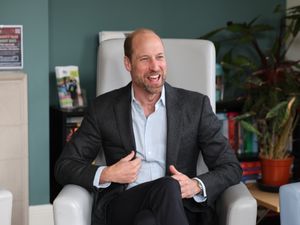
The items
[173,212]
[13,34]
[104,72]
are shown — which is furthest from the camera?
[13,34]

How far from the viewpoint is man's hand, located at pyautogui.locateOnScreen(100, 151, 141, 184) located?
2.47 meters

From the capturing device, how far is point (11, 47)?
3551 mm

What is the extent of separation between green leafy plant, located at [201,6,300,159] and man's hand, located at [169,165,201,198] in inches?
44.8

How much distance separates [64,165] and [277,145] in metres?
1.48

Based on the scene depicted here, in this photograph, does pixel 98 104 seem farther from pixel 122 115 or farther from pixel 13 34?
pixel 13 34

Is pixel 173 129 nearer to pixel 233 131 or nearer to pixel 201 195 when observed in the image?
pixel 201 195

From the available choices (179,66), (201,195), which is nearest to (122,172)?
(201,195)

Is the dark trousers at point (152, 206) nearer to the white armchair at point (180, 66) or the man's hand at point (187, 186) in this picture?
the man's hand at point (187, 186)

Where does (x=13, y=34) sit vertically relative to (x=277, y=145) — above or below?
→ above

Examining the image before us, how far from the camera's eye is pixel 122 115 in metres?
2.65

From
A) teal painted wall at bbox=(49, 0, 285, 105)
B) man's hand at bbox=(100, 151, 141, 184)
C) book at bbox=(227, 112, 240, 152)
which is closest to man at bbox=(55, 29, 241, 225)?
man's hand at bbox=(100, 151, 141, 184)

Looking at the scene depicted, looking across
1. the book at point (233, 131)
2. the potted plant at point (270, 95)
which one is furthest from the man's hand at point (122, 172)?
the book at point (233, 131)

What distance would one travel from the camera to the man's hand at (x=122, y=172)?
247 centimetres

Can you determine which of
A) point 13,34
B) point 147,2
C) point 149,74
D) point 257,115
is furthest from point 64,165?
point 147,2
